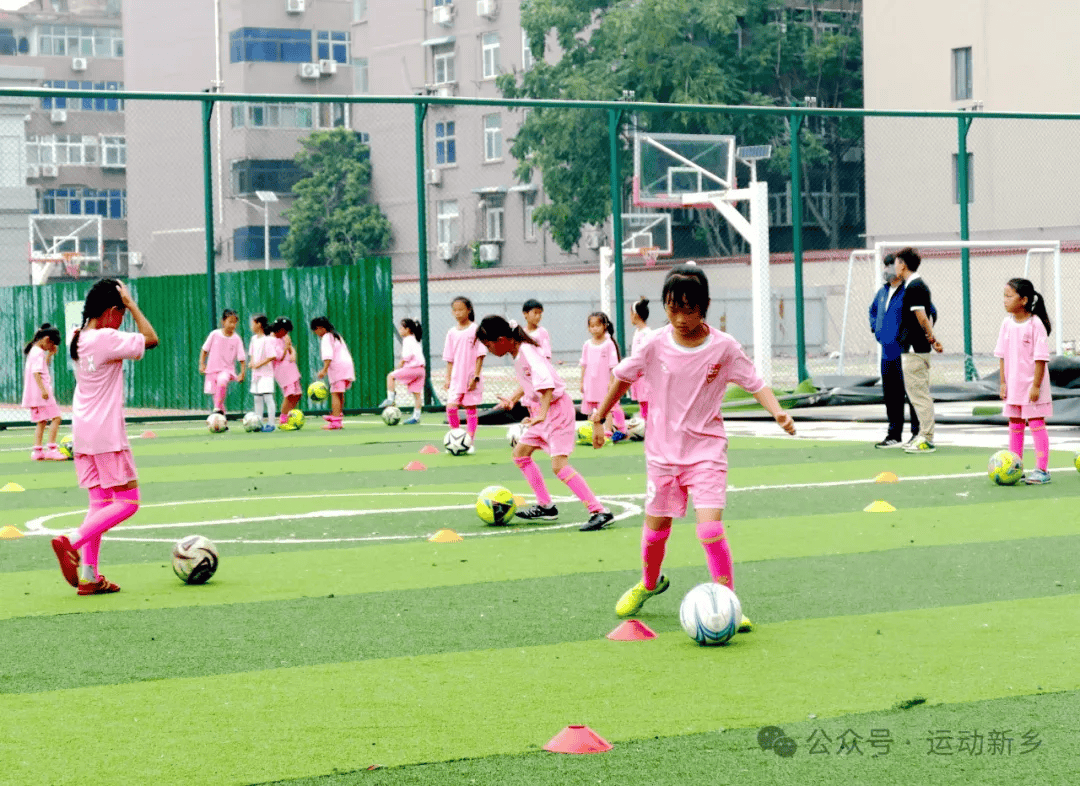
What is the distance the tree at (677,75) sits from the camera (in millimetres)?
44312

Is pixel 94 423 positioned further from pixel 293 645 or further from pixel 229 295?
pixel 229 295

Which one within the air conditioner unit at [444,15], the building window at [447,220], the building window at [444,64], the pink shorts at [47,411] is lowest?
the pink shorts at [47,411]

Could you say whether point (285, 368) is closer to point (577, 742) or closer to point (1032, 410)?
point (1032, 410)

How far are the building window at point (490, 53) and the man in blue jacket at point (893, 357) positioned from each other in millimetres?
39818

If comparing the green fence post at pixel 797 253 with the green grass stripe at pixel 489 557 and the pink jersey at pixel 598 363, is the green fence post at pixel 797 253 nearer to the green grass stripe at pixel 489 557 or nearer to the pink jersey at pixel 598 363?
the pink jersey at pixel 598 363

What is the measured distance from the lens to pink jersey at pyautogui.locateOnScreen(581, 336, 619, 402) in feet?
57.2

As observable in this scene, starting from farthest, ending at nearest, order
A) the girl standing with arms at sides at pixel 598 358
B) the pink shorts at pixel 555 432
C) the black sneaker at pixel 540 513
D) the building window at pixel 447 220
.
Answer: the building window at pixel 447 220 < the girl standing with arms at sides at pixel 598 358 < the black sneaker at pixel 540 513 < the pink shorts at pixel 555 432

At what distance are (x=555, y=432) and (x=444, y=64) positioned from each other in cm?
4690

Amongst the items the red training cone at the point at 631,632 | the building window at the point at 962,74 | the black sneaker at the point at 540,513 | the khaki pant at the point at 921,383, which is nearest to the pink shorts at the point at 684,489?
the red training cone at the point at 631,632

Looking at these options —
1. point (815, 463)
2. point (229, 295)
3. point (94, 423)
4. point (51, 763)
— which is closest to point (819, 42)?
point (229, 295)

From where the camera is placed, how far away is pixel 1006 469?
1271 cm

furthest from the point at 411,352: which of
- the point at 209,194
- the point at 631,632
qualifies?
the point at 631,632

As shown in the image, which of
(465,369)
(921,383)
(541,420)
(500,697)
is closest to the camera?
(500,697)

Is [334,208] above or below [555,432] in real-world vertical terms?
above
